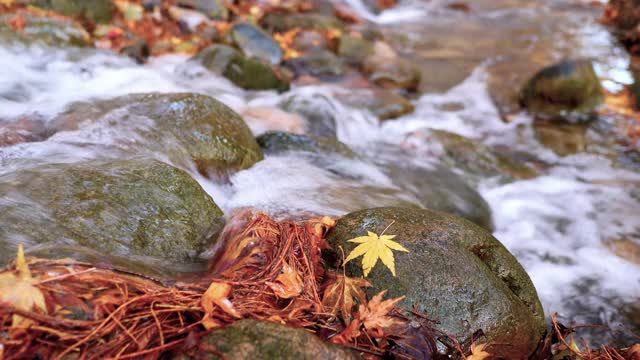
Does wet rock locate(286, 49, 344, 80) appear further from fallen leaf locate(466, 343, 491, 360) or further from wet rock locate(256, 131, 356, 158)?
fallen leaf locate(466, 343, 491, 360)

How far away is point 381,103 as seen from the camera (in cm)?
762

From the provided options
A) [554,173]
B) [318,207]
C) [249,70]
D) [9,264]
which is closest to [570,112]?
[554,173]

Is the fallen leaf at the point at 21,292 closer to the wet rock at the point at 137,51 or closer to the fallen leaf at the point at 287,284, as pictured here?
the fallen leaf at the point at 287,284

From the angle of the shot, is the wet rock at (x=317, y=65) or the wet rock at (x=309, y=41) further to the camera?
the wet rock at (x=309, y=41)

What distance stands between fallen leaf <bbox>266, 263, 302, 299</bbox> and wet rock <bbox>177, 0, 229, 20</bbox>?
29.1 feet

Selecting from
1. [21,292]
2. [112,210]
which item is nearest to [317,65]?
[112,210]

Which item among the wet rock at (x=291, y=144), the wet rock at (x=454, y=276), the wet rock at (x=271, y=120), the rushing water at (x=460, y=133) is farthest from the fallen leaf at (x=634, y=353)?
the wet rock at (x=271, y=120)

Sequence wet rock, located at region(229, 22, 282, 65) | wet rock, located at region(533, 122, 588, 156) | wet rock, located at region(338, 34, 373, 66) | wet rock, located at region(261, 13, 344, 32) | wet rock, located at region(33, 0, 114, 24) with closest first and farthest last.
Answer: wet rock, located at region(533, 122, 588, 156)
wet rock, located at region(33, 0, 114, 24)
wet rock, located at region(229, 22, 282, 65)
wet rock, located at region(338, 34, 373, 66)
wet rock, located at region(261, 13, 344, 32)

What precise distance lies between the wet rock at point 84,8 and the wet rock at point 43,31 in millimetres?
717

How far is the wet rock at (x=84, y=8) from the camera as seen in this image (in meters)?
8.06

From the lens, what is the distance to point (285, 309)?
6.70 ft

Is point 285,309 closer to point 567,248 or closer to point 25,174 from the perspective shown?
point 25,174

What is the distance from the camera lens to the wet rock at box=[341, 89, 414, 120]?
24.4ft

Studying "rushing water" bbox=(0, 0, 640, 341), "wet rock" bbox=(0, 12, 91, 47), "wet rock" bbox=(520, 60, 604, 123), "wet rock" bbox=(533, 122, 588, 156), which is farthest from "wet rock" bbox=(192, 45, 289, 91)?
"wet rock" bbox=(520, 60, 604, 123)
